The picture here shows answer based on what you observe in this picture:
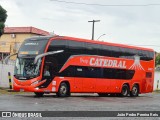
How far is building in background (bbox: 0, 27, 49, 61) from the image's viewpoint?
8206 cm

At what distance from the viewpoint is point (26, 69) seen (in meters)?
23.9

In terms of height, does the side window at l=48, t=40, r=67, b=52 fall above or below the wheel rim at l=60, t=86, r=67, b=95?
above

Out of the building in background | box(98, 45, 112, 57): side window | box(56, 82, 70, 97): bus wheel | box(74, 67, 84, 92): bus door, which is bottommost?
box(56, 82, 70, 97): bus wheel

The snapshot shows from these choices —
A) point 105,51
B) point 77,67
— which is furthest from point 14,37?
point 77,67

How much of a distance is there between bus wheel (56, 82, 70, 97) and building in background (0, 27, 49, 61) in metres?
56.9

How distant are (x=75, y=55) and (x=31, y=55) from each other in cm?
297

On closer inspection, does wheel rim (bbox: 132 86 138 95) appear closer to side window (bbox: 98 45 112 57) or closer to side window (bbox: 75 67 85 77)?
side window (bbox: 98 45 112 57)

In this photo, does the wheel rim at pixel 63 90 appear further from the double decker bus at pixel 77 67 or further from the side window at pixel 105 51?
the side window at pixel 105 51

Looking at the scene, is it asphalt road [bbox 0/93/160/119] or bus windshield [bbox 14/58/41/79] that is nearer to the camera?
asphalt road [bbox 0/93/160/119]

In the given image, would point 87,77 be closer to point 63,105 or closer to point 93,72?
point 93,72

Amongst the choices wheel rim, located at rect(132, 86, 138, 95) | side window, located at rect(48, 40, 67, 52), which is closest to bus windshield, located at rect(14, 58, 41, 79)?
side window, located at rect(48, 40, 67, 52)

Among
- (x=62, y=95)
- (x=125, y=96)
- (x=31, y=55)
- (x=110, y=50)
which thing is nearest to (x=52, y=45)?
(x=31, y=55)

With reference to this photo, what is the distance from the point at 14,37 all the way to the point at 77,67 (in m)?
60.1

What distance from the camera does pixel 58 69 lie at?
80.0ft
